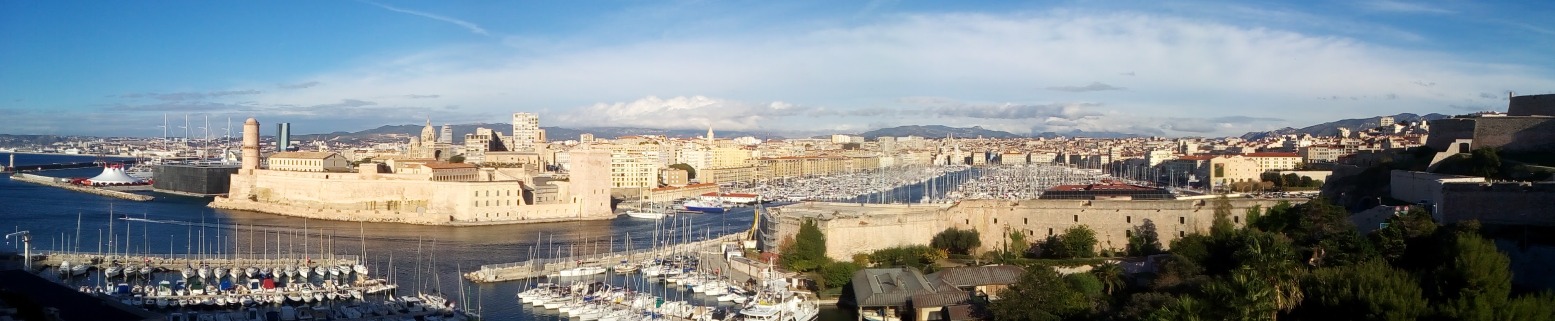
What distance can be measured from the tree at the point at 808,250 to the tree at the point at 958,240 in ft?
5.61

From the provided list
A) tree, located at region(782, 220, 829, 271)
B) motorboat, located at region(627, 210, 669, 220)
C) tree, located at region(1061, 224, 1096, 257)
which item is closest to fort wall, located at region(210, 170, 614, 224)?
motorboat, located at region(627, 210, 669, 220)

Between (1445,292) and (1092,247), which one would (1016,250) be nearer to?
(1092,247)

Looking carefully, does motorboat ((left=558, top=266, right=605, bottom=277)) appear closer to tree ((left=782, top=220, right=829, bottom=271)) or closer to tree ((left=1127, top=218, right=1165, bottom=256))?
tree ((left=782, top=220, right=829, bottom=271))

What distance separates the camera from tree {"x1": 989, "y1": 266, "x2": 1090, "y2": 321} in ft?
33.1

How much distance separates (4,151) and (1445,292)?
119 meters

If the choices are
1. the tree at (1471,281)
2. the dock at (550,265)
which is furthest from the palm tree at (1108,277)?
the dock at (550,265)

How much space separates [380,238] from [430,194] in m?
5.02

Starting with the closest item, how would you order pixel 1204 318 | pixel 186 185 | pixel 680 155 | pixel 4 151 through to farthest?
1. pixel 1204 318
2. pixel 186 185
3. pixel 680 155
4. pixel 4 151

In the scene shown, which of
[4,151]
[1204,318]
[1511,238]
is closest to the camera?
[1204,318]

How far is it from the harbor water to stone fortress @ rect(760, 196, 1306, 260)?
7.10 feet

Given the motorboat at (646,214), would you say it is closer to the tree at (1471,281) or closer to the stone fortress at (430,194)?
the stone fortress at (430,194)

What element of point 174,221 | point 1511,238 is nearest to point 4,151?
point 174,221

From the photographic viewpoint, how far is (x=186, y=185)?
3650 cm

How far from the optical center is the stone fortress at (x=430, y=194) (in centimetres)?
2617
